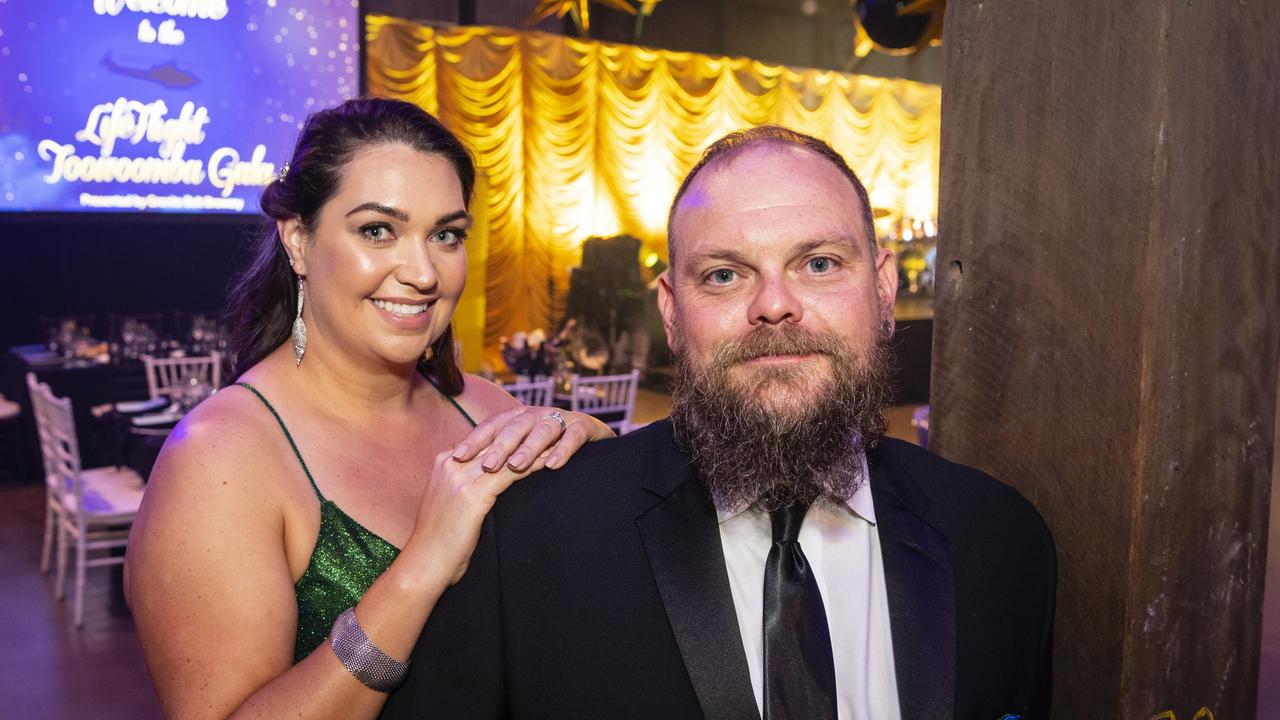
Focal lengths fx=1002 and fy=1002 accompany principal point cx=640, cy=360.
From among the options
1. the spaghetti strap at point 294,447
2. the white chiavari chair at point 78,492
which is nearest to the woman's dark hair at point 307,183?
the spaghetti strap at point 294,447

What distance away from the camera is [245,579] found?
157 centimetres

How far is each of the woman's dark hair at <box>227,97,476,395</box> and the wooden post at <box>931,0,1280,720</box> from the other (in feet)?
3.16

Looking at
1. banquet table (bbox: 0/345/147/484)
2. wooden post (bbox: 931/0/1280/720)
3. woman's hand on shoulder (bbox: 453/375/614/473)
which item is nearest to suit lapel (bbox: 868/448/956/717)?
wooden post (bbox: 931/0/1280/720)

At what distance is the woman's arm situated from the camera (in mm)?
1377

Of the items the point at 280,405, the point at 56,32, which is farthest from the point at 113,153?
the point at 280,405

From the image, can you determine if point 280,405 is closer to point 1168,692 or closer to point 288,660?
point 288,660

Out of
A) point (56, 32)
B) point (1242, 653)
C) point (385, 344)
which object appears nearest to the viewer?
point (1242, 653)

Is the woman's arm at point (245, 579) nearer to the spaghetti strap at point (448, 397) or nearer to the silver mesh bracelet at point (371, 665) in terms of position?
the silver mesh bracelet at point (371, 665)

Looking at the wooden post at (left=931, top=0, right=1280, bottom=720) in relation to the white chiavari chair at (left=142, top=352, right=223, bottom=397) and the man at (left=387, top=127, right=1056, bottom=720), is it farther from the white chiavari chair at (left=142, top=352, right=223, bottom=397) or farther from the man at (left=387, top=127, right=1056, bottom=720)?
the white chiavari chair at (left=142, top=352, right=223, bottom=397)

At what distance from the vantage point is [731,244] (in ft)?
4.41

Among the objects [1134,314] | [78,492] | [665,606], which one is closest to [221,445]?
[665,606]

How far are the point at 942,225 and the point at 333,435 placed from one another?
116cm

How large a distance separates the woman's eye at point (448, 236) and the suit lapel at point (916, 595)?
908 millimetres

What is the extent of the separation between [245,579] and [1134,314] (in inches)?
53.6
